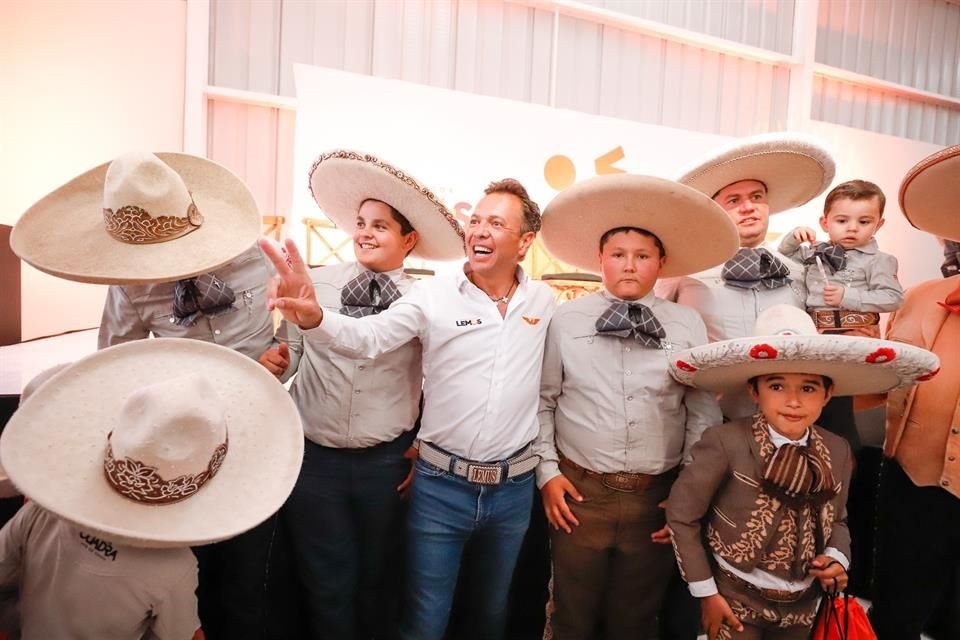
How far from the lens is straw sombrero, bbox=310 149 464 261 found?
176cm

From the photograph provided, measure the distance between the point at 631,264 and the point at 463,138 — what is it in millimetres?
3247

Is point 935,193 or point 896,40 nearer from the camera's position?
point 935,193

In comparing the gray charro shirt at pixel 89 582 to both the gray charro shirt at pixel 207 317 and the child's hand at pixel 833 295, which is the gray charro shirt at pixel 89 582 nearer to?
the gray charro shirt at pixel 207 317

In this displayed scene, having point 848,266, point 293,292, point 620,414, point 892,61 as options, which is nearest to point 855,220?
point 848,266

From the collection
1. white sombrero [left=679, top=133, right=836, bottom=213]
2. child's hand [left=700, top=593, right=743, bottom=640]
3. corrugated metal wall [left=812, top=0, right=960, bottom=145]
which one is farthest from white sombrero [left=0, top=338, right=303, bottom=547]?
corrugated metal wall [left=812, top=0, right=960, bottom=145]

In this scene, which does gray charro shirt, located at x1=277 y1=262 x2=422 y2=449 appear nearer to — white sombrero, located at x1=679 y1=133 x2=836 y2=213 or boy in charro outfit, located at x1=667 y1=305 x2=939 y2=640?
boy in charro outfit, located at x1=667 y1=305 x2=939 y2=640

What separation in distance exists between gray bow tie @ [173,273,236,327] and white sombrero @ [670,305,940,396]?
128 centimetres

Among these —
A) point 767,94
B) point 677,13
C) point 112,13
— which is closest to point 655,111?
point 677,13

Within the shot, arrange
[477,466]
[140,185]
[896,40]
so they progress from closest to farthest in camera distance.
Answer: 1. [140,185]
2. [477,466]
3. [896,40]

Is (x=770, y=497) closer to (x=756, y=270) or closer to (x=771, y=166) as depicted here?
(x=756, y=270)

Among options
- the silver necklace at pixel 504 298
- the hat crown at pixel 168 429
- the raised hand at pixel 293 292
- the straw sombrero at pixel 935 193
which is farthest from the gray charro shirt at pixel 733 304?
the hat crown at pixel 168 429

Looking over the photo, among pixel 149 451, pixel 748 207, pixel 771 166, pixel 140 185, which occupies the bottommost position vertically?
→ pixel 149 451

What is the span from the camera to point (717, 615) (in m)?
1.52

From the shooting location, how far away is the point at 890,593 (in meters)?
1.92
